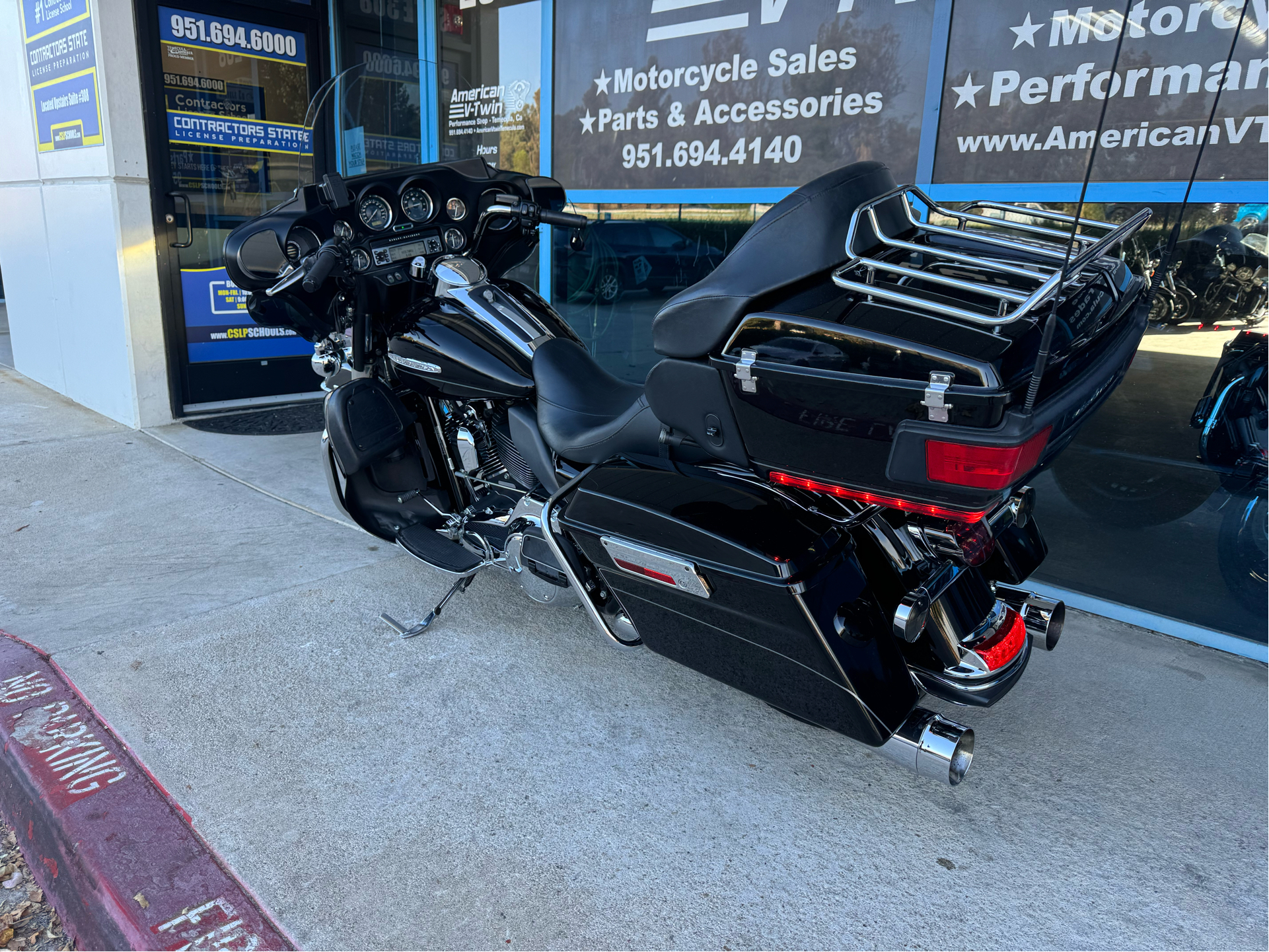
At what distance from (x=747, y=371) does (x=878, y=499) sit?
13.9 inches

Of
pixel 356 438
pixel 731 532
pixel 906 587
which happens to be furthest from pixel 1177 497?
pixel 356 438

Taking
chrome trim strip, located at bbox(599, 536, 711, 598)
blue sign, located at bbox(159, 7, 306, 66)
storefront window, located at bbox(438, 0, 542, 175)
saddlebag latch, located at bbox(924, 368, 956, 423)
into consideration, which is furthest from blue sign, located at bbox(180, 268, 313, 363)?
saddlebag latch, located at bbox(924, 368, 956, 423)

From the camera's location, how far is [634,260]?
4.54m

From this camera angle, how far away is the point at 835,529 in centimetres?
179

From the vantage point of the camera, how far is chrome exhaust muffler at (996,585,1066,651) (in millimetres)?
2066

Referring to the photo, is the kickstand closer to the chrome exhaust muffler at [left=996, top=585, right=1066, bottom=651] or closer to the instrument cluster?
the instrument cluster

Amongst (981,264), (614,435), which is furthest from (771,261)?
(614,435)

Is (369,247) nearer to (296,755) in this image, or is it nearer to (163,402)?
(296,755)

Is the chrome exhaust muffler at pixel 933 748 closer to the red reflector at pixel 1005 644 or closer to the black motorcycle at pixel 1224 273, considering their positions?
the red reflector at pixel 1005 644

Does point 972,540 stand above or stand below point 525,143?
below

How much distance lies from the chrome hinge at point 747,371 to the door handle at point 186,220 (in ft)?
16.2

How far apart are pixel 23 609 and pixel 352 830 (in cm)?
184

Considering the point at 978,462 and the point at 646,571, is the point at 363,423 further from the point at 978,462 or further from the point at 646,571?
the point at 978,462

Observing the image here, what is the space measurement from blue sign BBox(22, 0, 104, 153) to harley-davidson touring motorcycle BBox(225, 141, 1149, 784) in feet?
Result: 12.1
